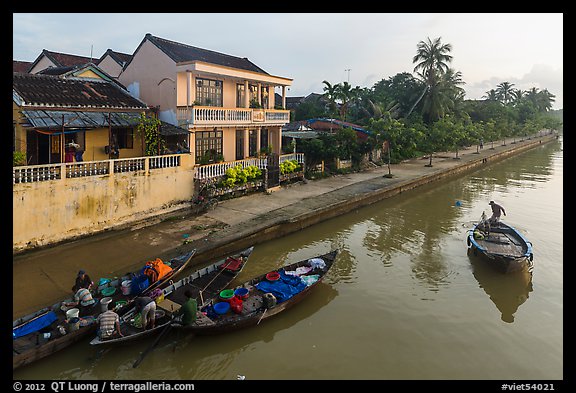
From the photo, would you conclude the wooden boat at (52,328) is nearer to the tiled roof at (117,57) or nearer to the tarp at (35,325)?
the tarp at (35,325)

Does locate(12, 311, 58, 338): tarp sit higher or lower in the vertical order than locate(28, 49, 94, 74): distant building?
lower

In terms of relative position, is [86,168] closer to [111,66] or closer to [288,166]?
[288,166]

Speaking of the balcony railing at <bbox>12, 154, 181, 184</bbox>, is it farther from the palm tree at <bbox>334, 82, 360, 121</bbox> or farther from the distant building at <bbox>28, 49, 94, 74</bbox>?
the palm tree at <bbox>334, 82, 360, 121</bbox>

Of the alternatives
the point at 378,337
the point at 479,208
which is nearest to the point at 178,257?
the point at 378,337

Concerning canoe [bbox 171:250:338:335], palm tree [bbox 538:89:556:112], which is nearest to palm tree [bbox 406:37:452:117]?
canoe [bbox 171:250:338:335]

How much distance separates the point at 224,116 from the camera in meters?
18.5

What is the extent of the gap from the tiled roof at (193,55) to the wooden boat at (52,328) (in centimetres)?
1198

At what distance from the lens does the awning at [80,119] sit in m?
13.5

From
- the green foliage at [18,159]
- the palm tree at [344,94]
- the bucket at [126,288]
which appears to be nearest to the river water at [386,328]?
the bucket at [126,288]

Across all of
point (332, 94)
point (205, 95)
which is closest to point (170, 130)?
point (205, 95)

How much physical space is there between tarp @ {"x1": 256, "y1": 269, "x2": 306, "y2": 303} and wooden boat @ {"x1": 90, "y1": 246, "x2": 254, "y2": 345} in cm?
103

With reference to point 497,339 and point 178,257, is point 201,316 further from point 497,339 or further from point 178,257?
point 497,339

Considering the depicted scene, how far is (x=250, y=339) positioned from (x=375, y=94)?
42589 mm

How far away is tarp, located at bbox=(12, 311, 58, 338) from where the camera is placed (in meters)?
7.51
